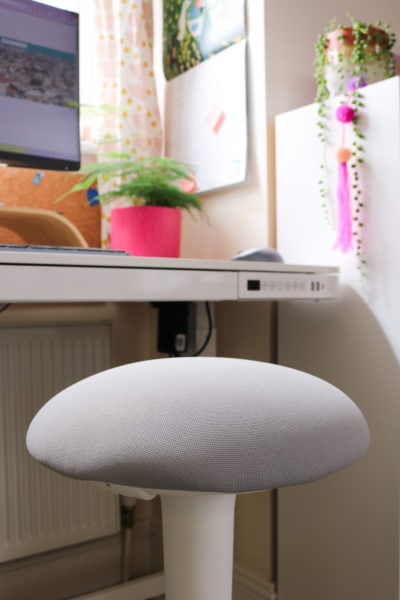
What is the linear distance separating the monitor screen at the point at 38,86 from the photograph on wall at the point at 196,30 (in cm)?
41

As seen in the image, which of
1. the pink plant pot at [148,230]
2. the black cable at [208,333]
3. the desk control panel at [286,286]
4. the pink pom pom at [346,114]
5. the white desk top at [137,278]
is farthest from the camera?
the black cable at [208,333]

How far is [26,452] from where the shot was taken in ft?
4.87

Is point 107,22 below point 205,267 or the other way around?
the other way around

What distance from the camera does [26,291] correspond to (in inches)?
34.0

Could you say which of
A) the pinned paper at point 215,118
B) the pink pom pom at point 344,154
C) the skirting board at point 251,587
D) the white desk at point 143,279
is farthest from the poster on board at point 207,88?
the skirting board at point 251,587

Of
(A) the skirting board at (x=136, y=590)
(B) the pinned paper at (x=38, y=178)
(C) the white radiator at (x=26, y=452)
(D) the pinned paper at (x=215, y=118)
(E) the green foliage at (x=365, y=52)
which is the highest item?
(E) the green foliage at (x=365, y=52)

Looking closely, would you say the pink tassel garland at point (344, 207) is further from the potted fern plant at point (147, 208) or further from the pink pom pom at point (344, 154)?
the potted fern plant at point (147, 208)

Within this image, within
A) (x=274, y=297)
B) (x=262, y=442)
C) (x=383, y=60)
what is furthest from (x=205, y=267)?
(x=383, y=60)

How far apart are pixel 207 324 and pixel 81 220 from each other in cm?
50

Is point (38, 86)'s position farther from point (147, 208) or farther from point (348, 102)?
point (348, 102)

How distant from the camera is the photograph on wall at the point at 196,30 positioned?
1568mm

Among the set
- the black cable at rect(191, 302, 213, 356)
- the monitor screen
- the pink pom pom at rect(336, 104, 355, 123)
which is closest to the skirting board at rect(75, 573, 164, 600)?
the black cable at rect(191, 302, 213, 356)

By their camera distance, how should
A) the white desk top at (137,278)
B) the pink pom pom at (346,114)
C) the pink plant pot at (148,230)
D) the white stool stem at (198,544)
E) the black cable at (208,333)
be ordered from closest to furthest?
the white stool stem at (198,544) → the white desk top at (137,278) → the pink pom pom at (346,114) → the pink plant pot at (148,230) → the black cable at (208,333)

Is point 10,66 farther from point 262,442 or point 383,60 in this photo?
point 262,442
